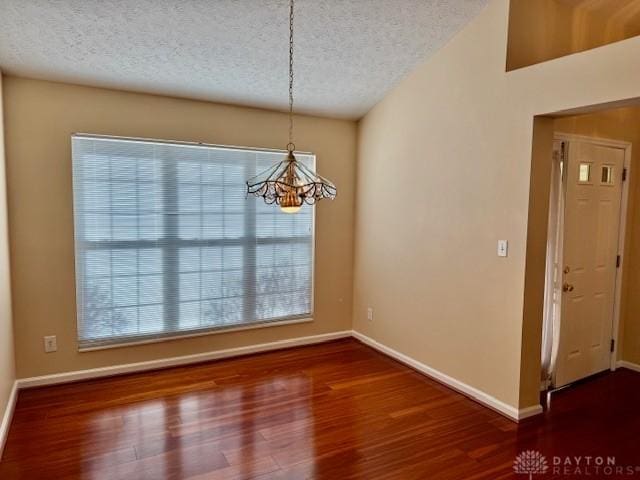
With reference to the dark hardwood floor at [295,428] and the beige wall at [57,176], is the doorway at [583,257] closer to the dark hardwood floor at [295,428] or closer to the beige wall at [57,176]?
the dark hardwood floor at [295,428]

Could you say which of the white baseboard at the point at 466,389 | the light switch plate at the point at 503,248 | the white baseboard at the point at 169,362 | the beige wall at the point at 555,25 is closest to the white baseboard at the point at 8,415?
the white baseboard at the point at 169,362

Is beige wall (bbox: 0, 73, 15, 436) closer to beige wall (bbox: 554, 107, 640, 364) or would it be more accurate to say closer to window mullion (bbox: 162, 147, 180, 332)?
window mullion (bbox: 162, 147, 180, 332)

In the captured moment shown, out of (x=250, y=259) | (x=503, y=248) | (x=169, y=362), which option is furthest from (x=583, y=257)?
(x=169, y=362)

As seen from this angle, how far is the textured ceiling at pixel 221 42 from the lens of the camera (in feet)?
8.71

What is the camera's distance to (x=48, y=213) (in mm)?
3363

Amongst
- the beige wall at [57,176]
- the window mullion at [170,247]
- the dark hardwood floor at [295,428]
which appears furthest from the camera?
the window mullion at [170,247]

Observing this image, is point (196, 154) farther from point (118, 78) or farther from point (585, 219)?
point (585, 219)

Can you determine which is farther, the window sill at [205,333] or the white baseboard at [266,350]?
the window sill at [205,333]

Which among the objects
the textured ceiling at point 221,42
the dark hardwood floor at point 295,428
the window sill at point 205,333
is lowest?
the dark hardwood floor at point 295,428

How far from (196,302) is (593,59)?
351 centimetres

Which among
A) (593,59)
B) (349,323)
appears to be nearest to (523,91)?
(593,59)

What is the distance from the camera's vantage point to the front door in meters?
3.41

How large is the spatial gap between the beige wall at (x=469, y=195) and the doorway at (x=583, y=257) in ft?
1.69

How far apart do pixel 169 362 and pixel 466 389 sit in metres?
2.57
